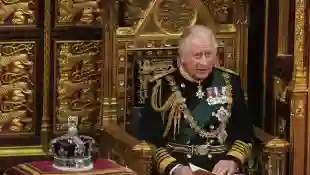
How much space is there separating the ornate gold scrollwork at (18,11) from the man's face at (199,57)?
35.2 inches

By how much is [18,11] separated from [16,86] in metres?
0.37

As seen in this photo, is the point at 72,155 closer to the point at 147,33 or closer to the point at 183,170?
the point at 183,170

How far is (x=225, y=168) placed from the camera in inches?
165

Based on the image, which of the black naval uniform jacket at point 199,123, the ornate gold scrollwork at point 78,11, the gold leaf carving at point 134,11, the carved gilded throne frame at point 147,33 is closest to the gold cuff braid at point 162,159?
the black naval uniform jacket at point 199,123

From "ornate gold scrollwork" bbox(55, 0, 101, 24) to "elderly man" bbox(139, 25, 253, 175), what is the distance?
1.96ft

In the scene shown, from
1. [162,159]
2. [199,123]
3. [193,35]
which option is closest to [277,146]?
[199,123]

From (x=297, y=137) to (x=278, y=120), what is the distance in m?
0.27

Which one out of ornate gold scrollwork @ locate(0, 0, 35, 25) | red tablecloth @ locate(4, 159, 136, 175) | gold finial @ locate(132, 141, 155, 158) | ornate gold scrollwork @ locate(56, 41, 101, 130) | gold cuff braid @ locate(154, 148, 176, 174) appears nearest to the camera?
red tablecloth @ locate(4, 159, 136, 175)

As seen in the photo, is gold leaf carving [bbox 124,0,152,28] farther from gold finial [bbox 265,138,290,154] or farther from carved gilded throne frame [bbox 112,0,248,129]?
gold finial [bbox 265,138,290,154]

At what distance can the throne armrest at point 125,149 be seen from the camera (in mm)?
4062

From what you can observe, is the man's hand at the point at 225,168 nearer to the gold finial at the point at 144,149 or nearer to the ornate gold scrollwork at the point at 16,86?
the gold finial at the point at 144,149

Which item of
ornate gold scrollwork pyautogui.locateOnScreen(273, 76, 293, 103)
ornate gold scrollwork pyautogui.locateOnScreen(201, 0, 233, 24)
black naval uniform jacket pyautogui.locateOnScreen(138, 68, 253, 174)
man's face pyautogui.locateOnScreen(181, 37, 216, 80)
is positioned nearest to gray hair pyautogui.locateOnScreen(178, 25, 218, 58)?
man's face pyautogui.locateOnScreen(181, 37, 216, 80)

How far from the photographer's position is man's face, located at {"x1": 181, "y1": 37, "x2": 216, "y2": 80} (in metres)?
4.12

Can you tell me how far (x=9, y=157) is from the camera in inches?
183
